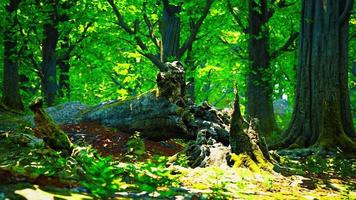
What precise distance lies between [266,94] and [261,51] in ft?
6.18

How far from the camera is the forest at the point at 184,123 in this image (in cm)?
476

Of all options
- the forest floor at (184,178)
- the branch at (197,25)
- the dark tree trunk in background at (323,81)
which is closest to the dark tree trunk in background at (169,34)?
the branch at (197,25)

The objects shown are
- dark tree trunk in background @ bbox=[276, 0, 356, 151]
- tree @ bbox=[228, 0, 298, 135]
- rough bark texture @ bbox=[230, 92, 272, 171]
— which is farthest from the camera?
tree @ bbox=[228, 0, 298, 135]

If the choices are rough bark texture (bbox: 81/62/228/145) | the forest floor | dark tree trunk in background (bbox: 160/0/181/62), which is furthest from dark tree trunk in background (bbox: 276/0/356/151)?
dark tree trunk in background (bbox: 160/0/181/62)

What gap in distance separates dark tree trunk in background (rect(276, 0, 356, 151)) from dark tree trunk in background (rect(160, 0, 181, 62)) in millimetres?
6393

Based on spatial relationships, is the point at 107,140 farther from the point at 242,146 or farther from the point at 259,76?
the point at 259,76

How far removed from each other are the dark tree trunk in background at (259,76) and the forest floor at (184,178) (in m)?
6.76

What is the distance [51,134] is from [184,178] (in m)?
2.41

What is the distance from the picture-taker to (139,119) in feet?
37.8

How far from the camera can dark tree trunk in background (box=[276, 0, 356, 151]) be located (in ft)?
38.5

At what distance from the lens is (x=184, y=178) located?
5797 mm

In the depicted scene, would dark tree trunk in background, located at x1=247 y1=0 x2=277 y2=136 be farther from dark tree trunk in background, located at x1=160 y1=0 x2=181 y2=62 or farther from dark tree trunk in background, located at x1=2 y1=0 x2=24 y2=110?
dark tree trunk in background, located at x1=2 y1=0 x2=24 y2=110

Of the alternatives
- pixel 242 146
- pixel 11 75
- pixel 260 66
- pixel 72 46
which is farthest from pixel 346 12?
pixel 72 46

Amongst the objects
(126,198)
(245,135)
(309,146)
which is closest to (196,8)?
(309,146)
